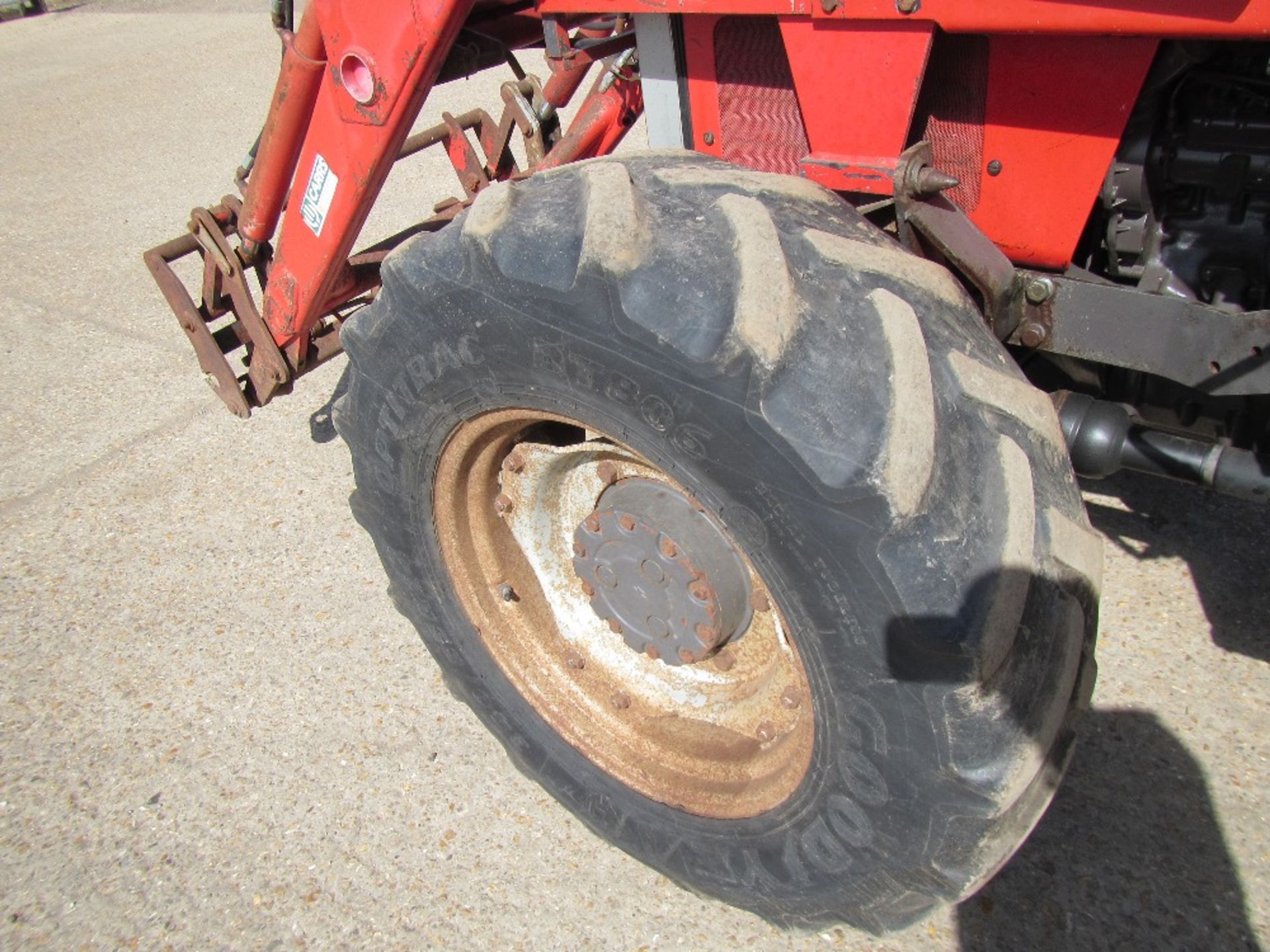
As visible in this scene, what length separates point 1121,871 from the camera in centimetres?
188

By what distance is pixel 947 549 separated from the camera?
1.19 metres

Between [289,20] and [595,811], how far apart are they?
186cm

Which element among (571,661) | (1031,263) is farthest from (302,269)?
(1031,263)

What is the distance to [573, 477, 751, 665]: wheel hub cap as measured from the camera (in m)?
→ 1.64

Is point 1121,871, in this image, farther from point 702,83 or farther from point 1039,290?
point 702,83

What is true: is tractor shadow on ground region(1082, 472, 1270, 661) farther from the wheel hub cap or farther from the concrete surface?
the wheel hub cap

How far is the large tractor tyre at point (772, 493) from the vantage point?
47.8 inches

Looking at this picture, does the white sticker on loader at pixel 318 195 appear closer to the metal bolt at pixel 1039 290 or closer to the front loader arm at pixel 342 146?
the front loader arm at pixel 342 146

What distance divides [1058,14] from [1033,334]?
0.51m

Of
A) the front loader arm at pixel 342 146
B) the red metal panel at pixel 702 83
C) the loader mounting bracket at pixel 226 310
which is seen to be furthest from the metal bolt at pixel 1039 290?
the loader mounting bracket at pixel 226 310

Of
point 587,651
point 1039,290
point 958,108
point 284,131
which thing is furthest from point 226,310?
point 1039,290

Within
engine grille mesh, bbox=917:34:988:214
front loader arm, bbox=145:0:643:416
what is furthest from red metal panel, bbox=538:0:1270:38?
front loader arm, bbox=145:0:643:416

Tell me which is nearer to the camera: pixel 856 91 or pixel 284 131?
pixel 856 91

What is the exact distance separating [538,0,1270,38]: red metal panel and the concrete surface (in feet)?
4.70
